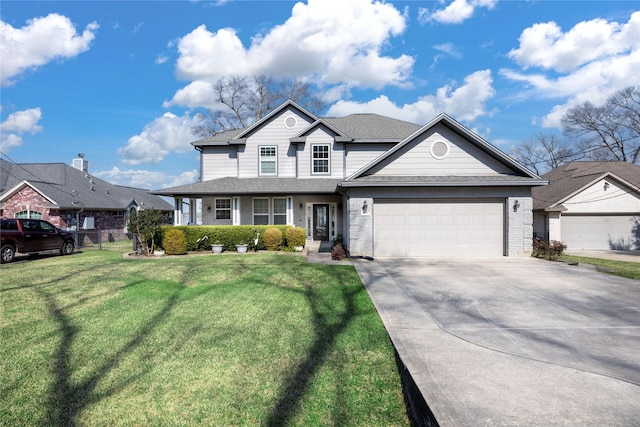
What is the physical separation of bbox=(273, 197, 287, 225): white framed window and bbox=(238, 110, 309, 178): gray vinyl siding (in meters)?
1.67

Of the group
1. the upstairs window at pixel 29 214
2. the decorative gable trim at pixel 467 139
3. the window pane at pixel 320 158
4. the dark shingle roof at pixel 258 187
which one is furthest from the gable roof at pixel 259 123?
the upstairs window at pixel 29 214

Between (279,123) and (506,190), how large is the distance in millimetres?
12369

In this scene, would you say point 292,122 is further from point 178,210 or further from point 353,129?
point 178,210

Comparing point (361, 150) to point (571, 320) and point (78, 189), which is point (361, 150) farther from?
point (78, 189)

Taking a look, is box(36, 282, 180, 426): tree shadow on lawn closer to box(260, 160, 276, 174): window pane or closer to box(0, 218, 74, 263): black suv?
box(0, 218, 74, 263): black suv

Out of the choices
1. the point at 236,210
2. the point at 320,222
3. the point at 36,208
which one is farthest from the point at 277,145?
the point at 36,208

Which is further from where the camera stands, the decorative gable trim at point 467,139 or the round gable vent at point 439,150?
the round gable vent at point 439,150

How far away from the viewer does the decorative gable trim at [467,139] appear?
40.9 feet

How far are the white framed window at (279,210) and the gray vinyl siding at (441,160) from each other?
6.59 meters

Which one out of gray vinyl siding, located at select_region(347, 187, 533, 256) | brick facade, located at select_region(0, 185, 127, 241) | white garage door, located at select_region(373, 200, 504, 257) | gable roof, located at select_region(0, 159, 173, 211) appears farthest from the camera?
gable roof, located at select_region(0, 159, 173, 211)

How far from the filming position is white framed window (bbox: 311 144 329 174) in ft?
59.6

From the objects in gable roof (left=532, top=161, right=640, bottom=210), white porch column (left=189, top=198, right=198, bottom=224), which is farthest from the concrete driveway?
white porch column (left=189, top=198, right=198, bottom=224)

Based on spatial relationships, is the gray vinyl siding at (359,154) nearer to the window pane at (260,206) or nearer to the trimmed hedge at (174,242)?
the window pane at (260,206)

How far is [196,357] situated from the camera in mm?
4234
